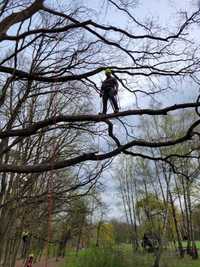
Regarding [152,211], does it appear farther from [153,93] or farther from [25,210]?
[153,93]

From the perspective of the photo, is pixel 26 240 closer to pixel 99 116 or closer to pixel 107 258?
pixel 107 258

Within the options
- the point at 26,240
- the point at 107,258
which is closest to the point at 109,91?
the point at 107,258

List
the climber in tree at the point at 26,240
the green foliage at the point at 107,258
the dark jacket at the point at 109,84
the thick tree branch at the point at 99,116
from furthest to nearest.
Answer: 1. the climber in tree at the point at 26,240
2. the green foliage at the point at 107,258
3. the dark jacket at the point at 109,84
4. the thick tree branch at the point at 99,116

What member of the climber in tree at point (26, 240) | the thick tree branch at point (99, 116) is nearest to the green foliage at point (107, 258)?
the climber in tree at point (26, 240)

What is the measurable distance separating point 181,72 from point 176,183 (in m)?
26.8

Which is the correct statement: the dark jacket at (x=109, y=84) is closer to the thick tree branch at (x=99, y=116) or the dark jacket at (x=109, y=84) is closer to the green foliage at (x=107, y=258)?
the thick tree branch at (x=99, y=116)

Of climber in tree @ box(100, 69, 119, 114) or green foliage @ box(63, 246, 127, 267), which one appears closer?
climber in tree @ box(100, 69, 119, 114)

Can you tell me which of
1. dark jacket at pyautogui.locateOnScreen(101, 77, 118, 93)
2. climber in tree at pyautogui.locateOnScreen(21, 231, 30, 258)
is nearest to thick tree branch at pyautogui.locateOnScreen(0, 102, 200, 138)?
dark jacket at pyautogui.locateOnScreen(101, 77, 118, 93)

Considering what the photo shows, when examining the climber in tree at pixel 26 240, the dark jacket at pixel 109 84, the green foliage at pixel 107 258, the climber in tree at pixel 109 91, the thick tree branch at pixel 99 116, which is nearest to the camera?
the thick tree branch at pixel 99 116

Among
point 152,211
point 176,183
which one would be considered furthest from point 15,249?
point 152,211

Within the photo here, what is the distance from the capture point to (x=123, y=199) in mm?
48625

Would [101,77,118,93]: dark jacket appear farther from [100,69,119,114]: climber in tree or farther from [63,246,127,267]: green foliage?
[63,246,127,267]: green foliage

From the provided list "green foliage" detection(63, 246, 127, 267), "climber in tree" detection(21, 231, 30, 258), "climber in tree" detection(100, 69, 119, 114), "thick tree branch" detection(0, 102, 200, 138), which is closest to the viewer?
"thick tree branch" detection(0, 102, 200, 138)

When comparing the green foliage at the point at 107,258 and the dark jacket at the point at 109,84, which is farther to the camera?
the green foliage at the point at 107,258
